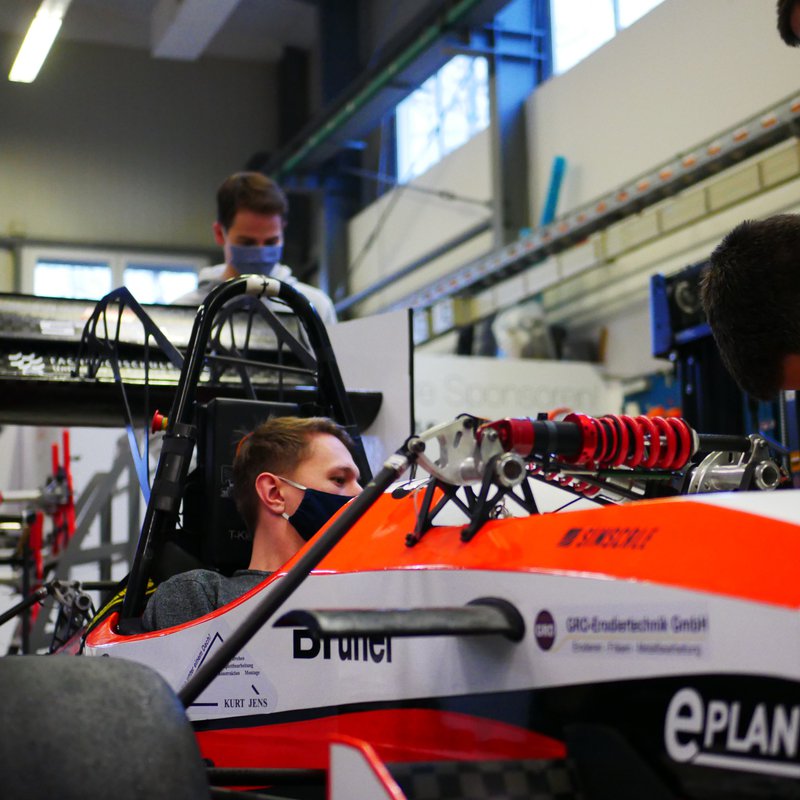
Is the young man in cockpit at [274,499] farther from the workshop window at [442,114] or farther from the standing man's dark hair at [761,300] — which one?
the workshop window at [442,114]

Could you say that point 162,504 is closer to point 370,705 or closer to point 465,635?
point 370,705

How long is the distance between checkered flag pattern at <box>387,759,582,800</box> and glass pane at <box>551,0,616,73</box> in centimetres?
761

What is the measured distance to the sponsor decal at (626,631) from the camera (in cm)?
115

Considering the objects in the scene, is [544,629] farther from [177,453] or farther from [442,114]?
[442,114]

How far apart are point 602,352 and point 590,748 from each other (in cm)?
727

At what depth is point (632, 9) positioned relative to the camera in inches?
316

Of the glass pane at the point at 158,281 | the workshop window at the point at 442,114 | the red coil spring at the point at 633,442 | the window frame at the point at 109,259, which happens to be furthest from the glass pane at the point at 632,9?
the red coil spring at the point at 633,442

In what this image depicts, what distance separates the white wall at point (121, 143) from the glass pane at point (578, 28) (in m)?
4.84

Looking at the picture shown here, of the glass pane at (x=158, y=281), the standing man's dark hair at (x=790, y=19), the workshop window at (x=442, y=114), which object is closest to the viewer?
the standing man's dark hair at (x=790, y=19)

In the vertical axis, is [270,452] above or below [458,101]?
below

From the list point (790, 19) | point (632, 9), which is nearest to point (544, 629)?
point (790, 19)

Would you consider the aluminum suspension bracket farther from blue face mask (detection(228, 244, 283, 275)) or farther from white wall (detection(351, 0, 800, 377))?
white wall (detection(351, 0, 800, 377))

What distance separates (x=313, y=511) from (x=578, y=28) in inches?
292

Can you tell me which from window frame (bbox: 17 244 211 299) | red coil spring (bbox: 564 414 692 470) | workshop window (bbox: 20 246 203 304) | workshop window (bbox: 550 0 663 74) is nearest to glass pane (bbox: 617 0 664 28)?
workshop window (bbox: 550 0 663 74)
